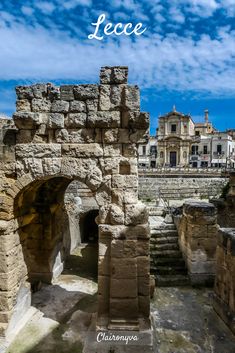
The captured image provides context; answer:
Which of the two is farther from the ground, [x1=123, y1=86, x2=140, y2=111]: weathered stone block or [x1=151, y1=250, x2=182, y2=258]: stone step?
[x1=123, y1=86, x2=140, y2=111]: weathered stone block

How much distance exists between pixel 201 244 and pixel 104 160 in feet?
14.3

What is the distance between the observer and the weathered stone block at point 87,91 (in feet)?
13.9

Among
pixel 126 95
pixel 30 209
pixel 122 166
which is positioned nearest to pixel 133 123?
pixel 126 95

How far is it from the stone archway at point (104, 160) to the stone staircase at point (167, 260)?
2783 mm

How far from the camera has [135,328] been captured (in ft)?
13.9

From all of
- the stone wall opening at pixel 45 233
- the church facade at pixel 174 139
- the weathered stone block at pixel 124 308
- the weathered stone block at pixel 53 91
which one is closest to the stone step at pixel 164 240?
the stone wall opening at pixel 45 233

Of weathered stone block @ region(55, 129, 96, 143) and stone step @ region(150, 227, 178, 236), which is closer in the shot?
weathered stone block @ region(55, 129, 96, 143)

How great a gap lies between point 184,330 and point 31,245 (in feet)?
14.2

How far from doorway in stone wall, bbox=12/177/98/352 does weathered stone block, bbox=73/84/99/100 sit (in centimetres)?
197

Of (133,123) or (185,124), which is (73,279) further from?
(185,124)

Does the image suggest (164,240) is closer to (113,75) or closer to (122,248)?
(122,248)

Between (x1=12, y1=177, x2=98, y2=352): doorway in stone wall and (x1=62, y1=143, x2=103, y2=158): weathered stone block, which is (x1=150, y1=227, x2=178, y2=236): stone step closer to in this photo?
(x1=12, y1=177, x2=98, y2=352): doorway in stone wall

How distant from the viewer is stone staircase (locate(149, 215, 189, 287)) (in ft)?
22.5

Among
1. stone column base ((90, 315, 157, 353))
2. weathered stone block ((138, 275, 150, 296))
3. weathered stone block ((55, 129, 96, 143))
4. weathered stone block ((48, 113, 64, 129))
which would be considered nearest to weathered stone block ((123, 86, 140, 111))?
weathered stone block ((55, 129, 96, 143))
